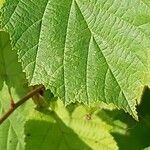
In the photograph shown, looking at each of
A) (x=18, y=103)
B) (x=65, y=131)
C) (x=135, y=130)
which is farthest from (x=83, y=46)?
(x=135, y=130)

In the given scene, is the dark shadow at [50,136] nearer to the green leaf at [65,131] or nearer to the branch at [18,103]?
the green leaf at [65,131]

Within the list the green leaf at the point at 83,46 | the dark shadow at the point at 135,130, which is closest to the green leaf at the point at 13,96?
the dark shadow at the point at 135,130

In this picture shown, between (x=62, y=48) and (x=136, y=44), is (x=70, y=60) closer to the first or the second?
(x=62, y=48)

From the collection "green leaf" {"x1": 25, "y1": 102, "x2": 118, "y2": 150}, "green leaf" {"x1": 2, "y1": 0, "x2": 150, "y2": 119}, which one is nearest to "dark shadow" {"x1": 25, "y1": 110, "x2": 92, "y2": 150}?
"green leaf" {"x1": 25, "y1": 102, "x2": 118, "y2": 150}

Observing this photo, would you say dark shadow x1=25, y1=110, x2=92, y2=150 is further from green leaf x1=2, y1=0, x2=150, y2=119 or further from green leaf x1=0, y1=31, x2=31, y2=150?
green leaf x1=2, y1=0, x2=150, y2=119

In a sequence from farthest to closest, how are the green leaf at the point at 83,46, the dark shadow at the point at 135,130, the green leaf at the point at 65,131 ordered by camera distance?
the dark shadow at the point at 135,130, the green leaf at the point at 65,131, the green leaf at the point at 83,46

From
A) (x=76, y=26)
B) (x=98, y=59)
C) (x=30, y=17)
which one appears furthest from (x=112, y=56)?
(x=30, y=17)
